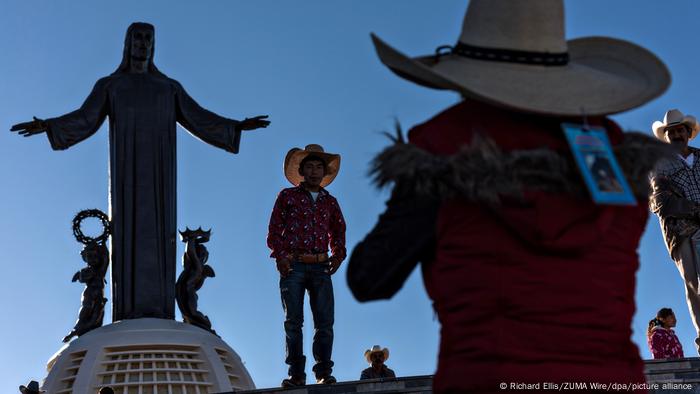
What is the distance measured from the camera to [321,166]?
930cm

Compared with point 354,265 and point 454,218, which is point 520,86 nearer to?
point 454,218

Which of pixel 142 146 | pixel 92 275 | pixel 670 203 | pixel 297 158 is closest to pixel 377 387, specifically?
pixel 297 158

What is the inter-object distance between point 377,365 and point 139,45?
14.2 feet

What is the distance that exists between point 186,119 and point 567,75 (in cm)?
926

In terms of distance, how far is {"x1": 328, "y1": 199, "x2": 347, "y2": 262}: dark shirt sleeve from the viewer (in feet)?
29.8

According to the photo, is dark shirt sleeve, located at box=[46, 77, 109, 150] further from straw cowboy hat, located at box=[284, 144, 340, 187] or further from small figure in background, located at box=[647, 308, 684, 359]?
small figure in background, located at box=[647, 308, 684, 359]

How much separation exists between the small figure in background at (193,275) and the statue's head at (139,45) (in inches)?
79.9

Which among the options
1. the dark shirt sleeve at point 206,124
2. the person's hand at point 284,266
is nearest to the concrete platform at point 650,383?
the person's hand at point 284,266

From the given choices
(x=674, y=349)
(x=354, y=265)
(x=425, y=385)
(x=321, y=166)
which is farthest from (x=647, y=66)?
(x=674, y=349)

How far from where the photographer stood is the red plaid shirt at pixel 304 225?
885 centimetres

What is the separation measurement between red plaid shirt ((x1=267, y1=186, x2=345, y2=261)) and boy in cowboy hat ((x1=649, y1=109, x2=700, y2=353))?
7.84 ft

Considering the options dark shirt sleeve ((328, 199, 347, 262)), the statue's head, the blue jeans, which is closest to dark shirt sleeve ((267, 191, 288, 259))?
the blue jeans

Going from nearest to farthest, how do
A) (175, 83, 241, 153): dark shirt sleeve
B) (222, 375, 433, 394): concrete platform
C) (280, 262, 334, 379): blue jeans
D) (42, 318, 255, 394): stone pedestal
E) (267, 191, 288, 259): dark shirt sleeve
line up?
(222, 375, 433, 394): concrete platform → (280, 262, 334, 379): blue jeans → (267, 191, 288, 259): dark shirt sleeve → (42, 318, 255, 394): stone pedestal → (175, 83, 241, 153): dark shirt sleeve

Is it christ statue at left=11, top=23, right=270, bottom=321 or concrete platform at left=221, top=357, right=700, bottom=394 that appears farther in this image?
christ statue at left=11, top=23, right=270, bottom=321
